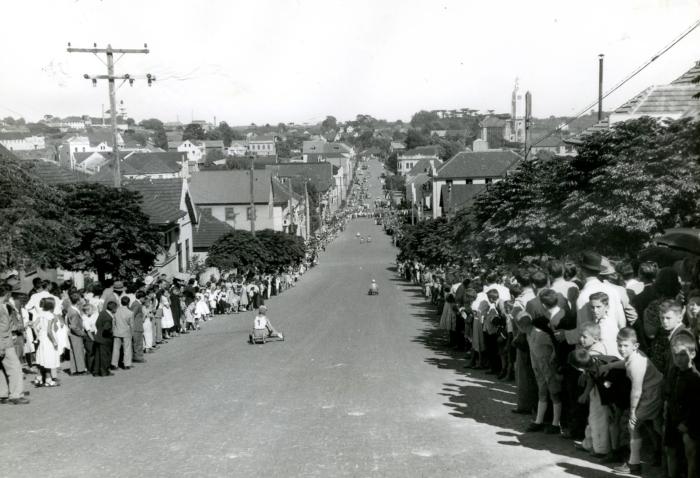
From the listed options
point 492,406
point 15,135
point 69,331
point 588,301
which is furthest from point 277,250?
point 15,135

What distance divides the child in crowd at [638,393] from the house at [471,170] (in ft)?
295

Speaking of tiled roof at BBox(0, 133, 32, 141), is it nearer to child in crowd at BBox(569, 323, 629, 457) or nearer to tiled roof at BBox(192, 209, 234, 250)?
tiled roof at BBox(192, 209, 234, 250)

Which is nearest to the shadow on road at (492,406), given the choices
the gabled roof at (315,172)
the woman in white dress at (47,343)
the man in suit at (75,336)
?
the woman in white dress at (47,343)

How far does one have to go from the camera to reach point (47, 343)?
13.7 m

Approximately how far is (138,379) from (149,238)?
428 inches

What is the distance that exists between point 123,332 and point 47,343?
2.15 meters

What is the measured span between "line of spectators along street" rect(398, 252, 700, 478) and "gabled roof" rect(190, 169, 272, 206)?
242 ft

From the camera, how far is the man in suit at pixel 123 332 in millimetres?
15578

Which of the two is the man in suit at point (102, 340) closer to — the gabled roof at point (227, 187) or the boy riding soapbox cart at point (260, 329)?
the boy riding soapbox cart at point (260, 329)

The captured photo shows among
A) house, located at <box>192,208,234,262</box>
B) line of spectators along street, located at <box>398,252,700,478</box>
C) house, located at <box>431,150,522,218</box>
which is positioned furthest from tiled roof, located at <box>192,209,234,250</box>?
line of spectators along street, located at <box>398,252,700,478</box>

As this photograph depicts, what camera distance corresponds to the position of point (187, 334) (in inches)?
963

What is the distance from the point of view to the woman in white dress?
13648 mm

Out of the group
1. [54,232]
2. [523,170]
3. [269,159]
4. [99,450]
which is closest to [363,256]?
[523,170]

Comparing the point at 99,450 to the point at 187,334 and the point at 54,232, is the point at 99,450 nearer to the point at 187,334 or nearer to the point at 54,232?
the point at 54,232
